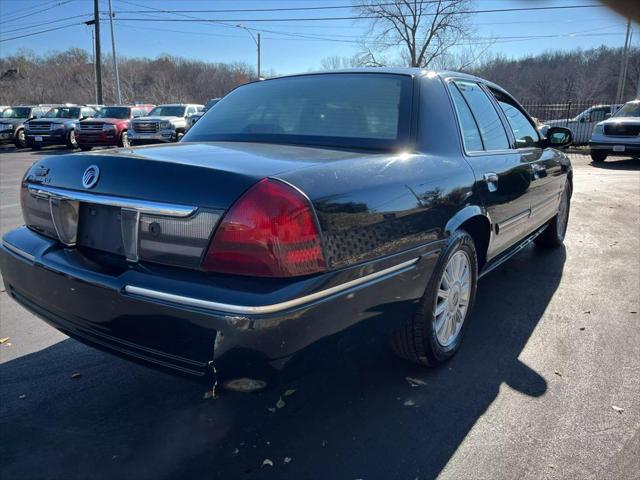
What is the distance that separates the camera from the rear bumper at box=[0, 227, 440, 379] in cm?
173

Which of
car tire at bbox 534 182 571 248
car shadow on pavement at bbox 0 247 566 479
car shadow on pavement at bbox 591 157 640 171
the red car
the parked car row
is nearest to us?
car shadow on pavement at bbox 0 247 566 479

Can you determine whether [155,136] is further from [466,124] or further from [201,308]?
[201,308]

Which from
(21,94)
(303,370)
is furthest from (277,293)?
(21,94)

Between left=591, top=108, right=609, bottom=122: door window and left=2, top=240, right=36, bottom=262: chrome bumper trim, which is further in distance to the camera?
left=591, top=108, right=609, bottom=122: door window

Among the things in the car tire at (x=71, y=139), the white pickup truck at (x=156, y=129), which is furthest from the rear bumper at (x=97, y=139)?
the car tire at (x=71, y=139)

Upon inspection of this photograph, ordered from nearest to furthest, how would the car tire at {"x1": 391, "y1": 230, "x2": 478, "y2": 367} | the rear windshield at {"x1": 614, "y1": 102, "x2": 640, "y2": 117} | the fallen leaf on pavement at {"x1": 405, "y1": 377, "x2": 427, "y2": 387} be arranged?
1. the car tire at {"x1": 391, "y1": 230, "x2": 478, "y2": 367}
2. the fallen leaf on pavement at {"x1": 405, "y1": 377, "x2": 427, "y2": 387}
3. the rear windshield at {"x1": 614, "y1": 102, "x2": 640, "y2": 117}

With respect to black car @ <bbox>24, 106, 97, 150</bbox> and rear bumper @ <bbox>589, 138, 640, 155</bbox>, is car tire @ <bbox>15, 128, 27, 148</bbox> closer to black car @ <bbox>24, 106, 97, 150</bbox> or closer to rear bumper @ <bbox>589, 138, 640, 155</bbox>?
black car @ <bbox>24, 106, 97, 150</bbox>

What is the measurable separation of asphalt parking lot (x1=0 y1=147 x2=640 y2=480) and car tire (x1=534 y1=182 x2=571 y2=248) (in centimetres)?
190

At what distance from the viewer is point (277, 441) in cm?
224

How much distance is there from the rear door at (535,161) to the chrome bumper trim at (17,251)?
316 cm

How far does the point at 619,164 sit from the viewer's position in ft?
49.0

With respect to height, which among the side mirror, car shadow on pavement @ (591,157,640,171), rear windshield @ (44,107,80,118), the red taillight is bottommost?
car shadow on pavement @ (591,157,640,171)

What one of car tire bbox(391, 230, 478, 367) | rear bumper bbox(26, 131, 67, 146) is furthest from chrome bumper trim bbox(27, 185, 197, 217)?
rear bumper bbox(26, 131, 67, 146)

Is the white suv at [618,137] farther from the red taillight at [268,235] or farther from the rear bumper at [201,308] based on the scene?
the red taillight at [268,235]
